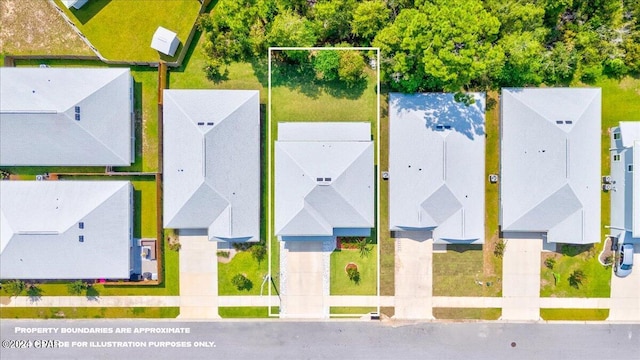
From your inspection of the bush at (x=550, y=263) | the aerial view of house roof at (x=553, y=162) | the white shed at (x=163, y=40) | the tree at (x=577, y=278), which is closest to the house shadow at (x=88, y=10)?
the white shed at (x=163, y=40)

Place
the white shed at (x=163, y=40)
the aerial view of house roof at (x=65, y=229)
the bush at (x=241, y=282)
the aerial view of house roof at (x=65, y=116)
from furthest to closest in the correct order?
the bush at (x=241, y=282)
the white shed at (x=163, y=40)
the aerial view of house roof at (x=65, y=229)
the aerial view of house roof at (x=65, y=116)

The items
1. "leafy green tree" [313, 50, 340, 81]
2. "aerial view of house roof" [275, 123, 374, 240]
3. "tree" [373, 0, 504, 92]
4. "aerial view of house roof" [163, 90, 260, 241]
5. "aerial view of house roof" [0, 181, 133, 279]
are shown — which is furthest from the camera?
"leafy green tree" [313, 50, 340, 81]

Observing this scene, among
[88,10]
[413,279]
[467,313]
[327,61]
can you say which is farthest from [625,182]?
[88,10]

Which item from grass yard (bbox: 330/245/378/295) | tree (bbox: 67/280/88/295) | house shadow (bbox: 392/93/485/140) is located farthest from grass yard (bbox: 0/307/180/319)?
house shadow (bbox: 392/93/485/140)

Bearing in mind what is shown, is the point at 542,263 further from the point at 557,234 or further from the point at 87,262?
the point at 87,262

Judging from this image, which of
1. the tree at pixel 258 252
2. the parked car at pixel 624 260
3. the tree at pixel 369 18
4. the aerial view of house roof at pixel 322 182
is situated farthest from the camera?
the tree at pixel 258 252

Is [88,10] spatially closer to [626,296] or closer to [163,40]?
[163,40]

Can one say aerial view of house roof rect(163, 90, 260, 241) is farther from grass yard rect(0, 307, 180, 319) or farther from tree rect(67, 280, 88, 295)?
tree rect(67, 280, 88, 295)

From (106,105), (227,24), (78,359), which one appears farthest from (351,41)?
(78,359)

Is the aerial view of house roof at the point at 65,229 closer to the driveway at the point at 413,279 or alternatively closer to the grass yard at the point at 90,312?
the grass yard at the point at 90,312
